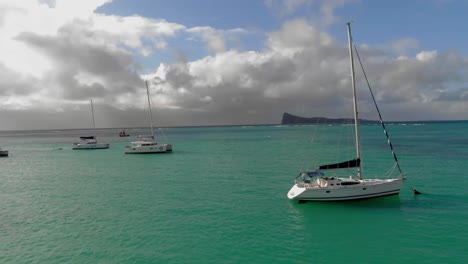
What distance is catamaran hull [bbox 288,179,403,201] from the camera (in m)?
30.2

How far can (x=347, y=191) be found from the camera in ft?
99.1

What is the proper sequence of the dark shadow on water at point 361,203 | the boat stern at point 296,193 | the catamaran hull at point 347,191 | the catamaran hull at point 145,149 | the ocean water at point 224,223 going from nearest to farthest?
the ocean water at point 224,223 < the dark shadow on water at point 361,203 < the catamaran hull at point 347,191 < the boat stern at point 296,193 < the catamaran hull at point 145,149

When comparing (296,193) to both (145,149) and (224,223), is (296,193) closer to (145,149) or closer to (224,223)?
(224,223)

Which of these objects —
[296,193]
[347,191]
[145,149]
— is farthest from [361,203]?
[145,149]

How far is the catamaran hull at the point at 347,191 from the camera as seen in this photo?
3022cm

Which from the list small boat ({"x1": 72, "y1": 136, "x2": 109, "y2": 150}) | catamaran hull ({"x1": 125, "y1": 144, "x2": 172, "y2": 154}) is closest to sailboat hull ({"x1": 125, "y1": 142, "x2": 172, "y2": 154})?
catamaran hull ({"x1": 125, "y1": 144, "x2": 172, "y2": 154})

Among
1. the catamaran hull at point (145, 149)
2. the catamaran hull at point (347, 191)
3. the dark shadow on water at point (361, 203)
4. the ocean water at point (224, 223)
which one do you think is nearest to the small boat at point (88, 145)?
the catamaran hull at point (145, 149)

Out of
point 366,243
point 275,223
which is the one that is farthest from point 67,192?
point 366,243

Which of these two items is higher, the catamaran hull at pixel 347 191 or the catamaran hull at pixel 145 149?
the catamaran hull at pixel 145 149

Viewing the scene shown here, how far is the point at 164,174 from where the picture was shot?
51.2 metres

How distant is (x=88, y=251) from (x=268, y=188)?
22.2 m

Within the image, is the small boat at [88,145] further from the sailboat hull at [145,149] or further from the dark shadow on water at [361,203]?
the dark shadow on water at [361,203]

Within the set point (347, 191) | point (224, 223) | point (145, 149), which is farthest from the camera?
point (145, 149)

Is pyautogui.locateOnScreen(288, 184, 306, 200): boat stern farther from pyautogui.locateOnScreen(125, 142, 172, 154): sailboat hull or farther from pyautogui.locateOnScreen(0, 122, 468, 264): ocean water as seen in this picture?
pyautogui.locateOnScreen(125, 142, 172, 154): sailboat hull
